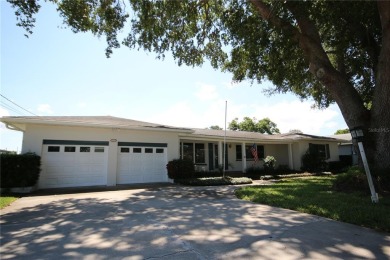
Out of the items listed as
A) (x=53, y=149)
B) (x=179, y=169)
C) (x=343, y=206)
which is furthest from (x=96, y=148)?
(x=343, y=206)

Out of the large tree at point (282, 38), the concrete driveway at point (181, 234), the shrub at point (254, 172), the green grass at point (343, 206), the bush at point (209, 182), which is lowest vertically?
the concrete driveway at point (181, 234)

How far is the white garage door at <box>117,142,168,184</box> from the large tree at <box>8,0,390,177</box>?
16.9 feet

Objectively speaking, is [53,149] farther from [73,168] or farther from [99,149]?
[99,149]

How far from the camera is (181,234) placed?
16.4 ft

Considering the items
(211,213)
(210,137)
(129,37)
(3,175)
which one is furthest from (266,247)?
(210,137)

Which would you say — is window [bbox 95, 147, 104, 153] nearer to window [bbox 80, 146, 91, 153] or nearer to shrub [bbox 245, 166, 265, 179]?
window [bbox 80, 146, 91, 153]

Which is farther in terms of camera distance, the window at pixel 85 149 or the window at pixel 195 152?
the window at pixel 195 152

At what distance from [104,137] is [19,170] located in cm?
397

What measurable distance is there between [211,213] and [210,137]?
38.7ft

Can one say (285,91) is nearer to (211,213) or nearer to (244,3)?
(244,3)

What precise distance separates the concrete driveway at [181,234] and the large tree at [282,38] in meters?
5.55

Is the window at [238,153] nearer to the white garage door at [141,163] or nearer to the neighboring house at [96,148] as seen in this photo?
the neighboring house at [96,148]

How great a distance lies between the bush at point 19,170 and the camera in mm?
10938

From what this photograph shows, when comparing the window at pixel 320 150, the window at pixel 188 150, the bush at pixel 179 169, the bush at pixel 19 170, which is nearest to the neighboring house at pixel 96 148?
the bush at pixel 179 169
